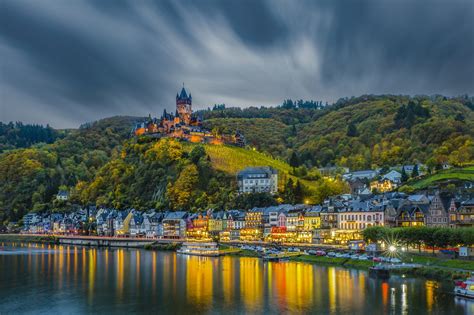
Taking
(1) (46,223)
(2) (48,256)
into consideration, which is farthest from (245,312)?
(1) (46,223)

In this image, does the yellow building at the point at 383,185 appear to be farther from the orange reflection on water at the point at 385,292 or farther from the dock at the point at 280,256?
the orange reflection on water at the point at 385,292

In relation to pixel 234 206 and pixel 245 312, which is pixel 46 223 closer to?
pixel 234 206

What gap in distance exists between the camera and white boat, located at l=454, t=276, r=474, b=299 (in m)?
47.5

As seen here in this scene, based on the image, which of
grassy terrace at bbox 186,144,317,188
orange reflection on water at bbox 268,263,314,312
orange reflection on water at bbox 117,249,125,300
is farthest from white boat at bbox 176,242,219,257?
grassy terrace at bbox 186,144,317,188

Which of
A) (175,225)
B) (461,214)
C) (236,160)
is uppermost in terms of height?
(236,160)

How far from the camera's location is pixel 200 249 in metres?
94.3

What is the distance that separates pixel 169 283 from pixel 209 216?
2263 inches

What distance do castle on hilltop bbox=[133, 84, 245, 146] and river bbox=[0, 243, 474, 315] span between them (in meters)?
94.5

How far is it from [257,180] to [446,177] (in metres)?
43.5

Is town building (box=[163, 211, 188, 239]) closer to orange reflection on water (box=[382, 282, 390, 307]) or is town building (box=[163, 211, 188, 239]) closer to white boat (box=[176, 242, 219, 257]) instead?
white boat (box=[176, 242, 219, 257])

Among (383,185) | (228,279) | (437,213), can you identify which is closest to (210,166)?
(383,185)

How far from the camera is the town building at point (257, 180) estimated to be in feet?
439

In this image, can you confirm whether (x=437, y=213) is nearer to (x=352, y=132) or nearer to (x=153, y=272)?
(x=153, y=272)

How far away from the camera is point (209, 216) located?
118 m
